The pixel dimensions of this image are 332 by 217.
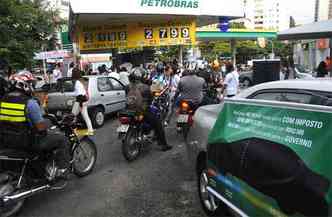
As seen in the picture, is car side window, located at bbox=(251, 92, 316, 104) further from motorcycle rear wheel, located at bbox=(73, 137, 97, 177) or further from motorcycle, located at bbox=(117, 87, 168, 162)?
motorcycle, located at bbox=(117, 87, 168, 162)

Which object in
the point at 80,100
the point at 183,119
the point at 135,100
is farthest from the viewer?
the point at 80,100

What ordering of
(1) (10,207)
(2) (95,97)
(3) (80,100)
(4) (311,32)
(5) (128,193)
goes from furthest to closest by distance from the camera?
1. (4) (311,32)
2. (2) (95,97)
3. (3) (80,100)
4. (5) (128,193)
5. (1) (10,207)

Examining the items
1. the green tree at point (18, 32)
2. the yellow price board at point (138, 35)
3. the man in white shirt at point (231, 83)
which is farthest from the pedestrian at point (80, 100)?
the yellow price board at point (138, 35)

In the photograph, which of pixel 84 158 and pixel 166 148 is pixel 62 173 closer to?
pixel 84 158

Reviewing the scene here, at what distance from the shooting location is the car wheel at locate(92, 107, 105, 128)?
10.5 metres

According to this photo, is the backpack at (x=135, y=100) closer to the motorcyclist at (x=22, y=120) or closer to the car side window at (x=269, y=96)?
the motorcyclist at (x=22, y=120)

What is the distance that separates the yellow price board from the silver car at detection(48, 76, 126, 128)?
3714 mm

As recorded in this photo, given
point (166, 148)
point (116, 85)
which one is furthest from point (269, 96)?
point (116, 85)

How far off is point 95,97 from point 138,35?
5127 millimetres

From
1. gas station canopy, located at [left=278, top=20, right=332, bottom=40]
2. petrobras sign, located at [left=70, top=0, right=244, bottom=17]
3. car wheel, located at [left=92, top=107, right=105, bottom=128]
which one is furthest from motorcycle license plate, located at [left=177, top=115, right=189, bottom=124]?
petrobras sign, located at [left=70, top=0, right=244, bottom=17]

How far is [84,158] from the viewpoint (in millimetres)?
6188

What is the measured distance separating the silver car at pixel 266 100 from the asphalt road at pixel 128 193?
59 centimetres

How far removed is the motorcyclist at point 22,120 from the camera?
4562mm

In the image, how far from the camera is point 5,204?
4230 mm
